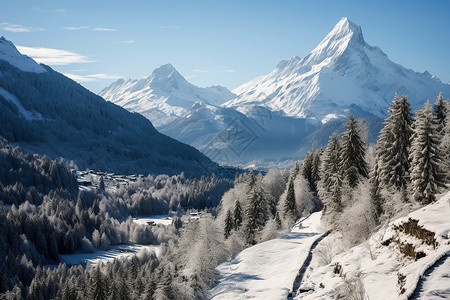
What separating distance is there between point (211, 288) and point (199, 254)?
26.4 ft

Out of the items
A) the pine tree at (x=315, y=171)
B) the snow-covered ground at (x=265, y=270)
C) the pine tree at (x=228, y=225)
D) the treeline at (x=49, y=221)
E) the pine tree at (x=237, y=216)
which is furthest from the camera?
the treeline at (x=49, y=221)

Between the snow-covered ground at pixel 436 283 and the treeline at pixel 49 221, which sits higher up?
the snow-covered ground at pixel 436 283

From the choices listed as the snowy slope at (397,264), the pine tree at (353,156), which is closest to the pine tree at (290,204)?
the pine tree at (353,156)

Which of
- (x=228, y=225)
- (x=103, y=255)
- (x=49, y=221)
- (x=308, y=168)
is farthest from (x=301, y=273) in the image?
(x=49, y=221)

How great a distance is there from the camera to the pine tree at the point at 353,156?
57.3m

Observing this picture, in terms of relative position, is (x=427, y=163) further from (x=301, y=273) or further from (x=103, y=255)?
(x=103, y=255)

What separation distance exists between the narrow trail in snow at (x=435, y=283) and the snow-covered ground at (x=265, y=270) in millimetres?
15557

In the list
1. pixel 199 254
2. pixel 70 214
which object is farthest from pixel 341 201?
pixel 70 214

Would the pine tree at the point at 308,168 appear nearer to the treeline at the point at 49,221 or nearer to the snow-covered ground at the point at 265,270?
the snow-covered ground at the point at 265,270

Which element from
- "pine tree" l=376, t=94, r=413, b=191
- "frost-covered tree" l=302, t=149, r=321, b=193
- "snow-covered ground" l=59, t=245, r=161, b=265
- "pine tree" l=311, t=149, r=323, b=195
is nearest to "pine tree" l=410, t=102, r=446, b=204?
"pine tree" l=376, t=94, r=413, b=191

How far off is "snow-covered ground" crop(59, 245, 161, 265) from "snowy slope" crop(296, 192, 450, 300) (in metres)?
90.5

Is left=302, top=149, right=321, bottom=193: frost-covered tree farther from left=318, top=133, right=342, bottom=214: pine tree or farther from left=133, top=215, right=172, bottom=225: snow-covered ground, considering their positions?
left=133, top=215, right=172, bottom=225: snow-covered ground

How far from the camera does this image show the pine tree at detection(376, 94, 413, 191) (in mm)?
49000

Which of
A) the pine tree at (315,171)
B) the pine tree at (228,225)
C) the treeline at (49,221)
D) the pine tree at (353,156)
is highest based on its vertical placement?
the pine tree at (353,156)
